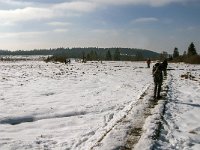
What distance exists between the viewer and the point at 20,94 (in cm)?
1758

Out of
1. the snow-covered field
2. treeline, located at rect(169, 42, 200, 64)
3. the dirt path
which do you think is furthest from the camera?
treeline, located at rect(169, 42, 200, 64)

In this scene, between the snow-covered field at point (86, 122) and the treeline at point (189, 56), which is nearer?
the snow-covered field at point (86, 122)

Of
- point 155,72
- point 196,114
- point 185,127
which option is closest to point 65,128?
point 185,127

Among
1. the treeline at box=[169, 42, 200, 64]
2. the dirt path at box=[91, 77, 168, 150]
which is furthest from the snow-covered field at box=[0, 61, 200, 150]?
the treeline at box=[169, 42, 200, 64]

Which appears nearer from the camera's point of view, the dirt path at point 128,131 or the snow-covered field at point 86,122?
the dirt path at point 128,131

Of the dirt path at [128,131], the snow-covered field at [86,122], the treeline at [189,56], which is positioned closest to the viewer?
the dirt path at [128,131]

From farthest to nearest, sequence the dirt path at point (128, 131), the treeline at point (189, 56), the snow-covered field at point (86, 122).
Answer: the treeline at point (189, 56), the snow-covered field at point (86, 122), the dirt path at point (128, 131)

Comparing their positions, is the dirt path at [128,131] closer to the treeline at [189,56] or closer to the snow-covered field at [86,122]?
the snow-covered field at [86,122]

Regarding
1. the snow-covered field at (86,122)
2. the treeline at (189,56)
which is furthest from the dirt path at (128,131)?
the treeline at (189,56)

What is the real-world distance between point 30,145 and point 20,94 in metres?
9.41

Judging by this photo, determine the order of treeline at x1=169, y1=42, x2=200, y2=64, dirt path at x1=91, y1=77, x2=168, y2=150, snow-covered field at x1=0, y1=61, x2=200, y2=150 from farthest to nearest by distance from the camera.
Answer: treeline at x1=169, y1=42, x2=200, y2=64, snow-covered field at x1=0, y1=61, x2=200, y2=150, dirt path at x1=91, y1=77, x2=168, y2=150

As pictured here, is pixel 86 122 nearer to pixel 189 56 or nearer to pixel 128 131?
pixel 128 131

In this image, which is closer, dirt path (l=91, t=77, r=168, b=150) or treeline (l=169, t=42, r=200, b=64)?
dirt path (l=91, t=77, r=168, b=150)

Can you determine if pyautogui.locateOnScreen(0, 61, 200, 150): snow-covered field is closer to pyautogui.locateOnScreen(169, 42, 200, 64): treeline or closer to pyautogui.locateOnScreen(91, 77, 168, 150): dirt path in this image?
pyautogui.locateOnScreen(91, 77, 168, 150): dirt path
